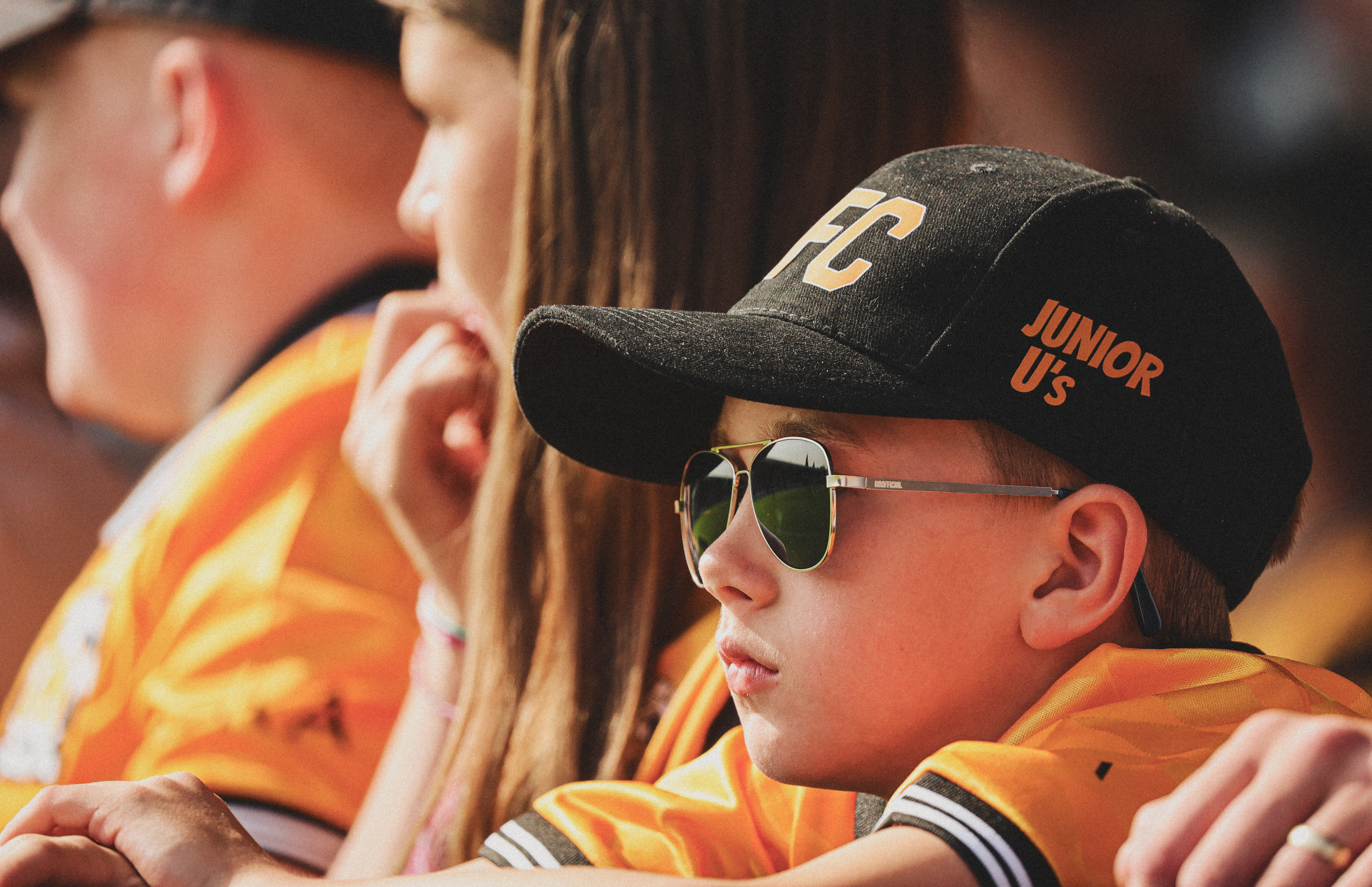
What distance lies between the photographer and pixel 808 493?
3.04ft

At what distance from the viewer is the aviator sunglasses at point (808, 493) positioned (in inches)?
35.9

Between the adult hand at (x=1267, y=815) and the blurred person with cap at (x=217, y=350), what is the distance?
123 centimetres

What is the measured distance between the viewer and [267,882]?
780 mm

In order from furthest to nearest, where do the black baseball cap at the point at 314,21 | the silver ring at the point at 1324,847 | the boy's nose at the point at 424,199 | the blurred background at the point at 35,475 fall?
the blurred background at the point at 35,475 → the black baseball cap at the point at 314,21 → the boy's nose at the point at 424,199 → the silver ring at the point at 1324,847

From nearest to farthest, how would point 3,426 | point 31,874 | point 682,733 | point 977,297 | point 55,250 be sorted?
point 31,874, point 977,297, point 682,733, point 55,250, point 3,426

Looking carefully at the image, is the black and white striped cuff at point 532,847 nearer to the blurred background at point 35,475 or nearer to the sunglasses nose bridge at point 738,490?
the sunglasses nose bridge at point 738,490

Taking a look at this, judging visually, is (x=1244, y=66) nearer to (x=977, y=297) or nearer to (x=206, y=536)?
(x=977, y=297)

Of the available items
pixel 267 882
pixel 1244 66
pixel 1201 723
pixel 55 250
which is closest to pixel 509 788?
pixel 267 882

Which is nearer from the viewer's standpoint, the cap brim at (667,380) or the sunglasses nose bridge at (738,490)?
the cap brim at (667,380)

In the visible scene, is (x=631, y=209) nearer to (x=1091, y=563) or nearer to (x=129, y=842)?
(x=1091, y=563)

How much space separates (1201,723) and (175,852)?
2.13ft

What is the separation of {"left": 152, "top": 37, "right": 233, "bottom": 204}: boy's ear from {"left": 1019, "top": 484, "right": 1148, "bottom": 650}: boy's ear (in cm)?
177

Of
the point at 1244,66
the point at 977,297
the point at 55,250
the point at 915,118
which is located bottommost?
the point at 55,250

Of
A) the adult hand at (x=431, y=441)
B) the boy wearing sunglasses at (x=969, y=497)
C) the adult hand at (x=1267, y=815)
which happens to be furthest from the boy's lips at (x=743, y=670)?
the adult hand at (x=431, y=441)
